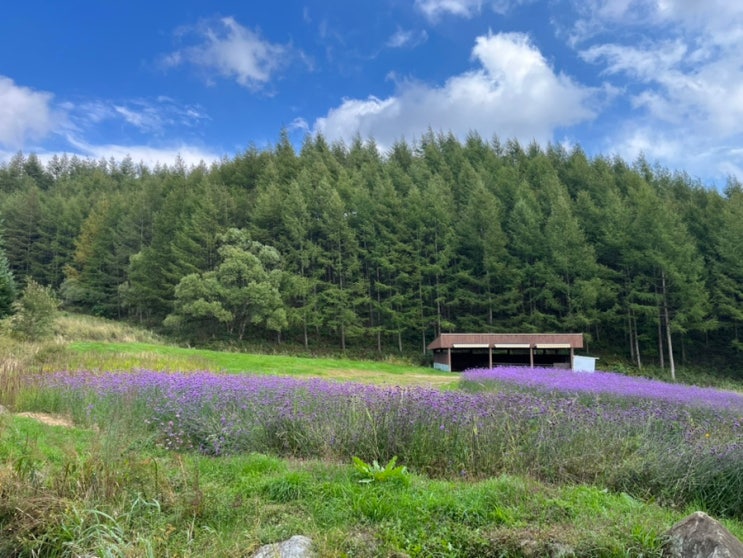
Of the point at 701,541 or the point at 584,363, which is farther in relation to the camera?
the point at 584,363

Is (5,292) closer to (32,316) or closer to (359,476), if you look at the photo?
(32,316)

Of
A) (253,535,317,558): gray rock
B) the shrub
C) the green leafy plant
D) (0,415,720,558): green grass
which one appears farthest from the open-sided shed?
(253,535,317,558): gray rock

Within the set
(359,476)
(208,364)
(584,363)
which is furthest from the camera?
(584,363)

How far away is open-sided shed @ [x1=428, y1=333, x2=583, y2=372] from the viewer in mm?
23609

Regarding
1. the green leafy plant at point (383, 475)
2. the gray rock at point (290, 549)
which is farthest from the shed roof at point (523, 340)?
the gray rock at point (290, 549)

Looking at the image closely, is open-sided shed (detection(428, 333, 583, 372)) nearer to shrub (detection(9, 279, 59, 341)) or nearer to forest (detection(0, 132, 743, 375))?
forest (detection(0, 132, 743, 375))

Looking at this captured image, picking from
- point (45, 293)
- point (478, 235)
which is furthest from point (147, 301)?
point (478, 235)

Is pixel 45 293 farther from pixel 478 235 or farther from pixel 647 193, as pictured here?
pixel 647 193

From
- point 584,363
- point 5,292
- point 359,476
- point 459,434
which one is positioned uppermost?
point 5,292

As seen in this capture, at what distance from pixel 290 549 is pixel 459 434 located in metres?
2.47

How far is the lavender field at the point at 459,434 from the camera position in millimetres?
4066

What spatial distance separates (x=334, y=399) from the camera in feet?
20.3

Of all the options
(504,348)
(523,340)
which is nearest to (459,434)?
(523,340)

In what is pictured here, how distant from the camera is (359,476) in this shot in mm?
3777
